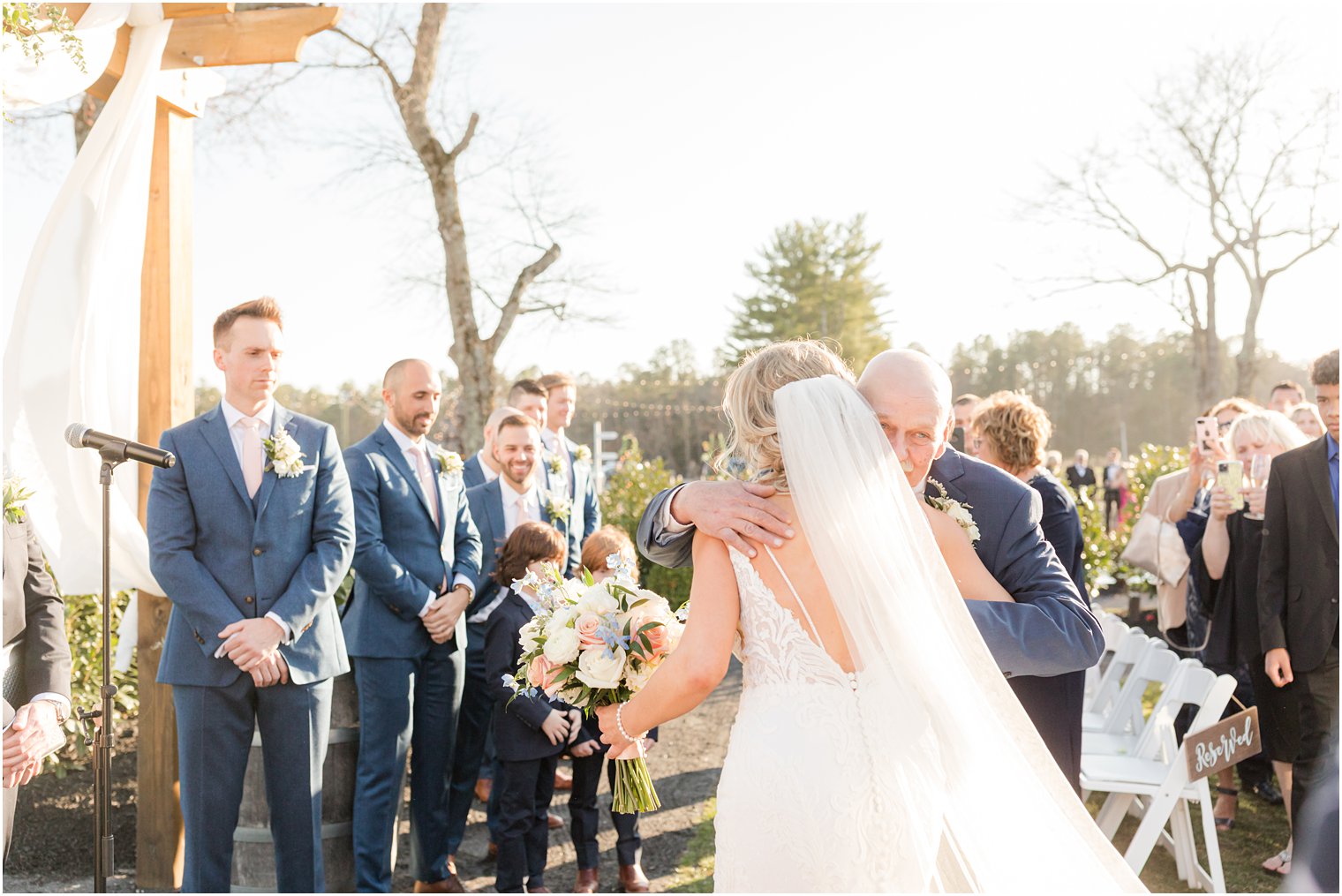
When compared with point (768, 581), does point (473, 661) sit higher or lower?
lower

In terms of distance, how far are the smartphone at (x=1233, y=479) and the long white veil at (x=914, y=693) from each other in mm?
3558

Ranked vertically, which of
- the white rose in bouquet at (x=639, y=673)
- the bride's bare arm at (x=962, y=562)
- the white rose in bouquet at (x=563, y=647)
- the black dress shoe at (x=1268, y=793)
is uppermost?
the bride's bare arm at (x=962, y=562)

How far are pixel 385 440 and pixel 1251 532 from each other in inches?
181

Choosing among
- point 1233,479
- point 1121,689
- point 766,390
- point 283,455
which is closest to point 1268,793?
point 1121,689

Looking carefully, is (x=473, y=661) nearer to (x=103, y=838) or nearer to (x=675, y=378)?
(x=103, y=838)

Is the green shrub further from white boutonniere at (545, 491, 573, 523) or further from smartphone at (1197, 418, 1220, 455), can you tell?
smartphone at (1197, 418, 1220, 455)

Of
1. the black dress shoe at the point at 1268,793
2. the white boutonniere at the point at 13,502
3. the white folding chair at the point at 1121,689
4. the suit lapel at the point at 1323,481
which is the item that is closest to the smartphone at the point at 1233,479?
the suit lapel at the point at 1323,481

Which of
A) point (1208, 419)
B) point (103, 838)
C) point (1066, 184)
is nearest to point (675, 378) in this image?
point (1066, 184)

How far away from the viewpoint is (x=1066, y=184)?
24.3m

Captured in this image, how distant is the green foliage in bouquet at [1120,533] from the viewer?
991 centimetres

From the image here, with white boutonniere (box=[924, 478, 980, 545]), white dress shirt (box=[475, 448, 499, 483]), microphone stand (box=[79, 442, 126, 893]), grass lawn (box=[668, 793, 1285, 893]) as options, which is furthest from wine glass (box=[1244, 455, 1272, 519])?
microphone stand (box=[79, 442, 126, 893])

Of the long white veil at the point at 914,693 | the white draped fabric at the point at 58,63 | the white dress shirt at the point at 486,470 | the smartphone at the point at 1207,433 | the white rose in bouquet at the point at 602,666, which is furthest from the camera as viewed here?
the white dress shirt at the point at 486,470

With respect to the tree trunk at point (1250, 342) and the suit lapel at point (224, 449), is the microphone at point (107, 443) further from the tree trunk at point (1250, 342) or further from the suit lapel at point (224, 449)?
the tree trunk at point (1250, 342)

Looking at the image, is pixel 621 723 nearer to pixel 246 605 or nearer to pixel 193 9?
pixel 246 605
